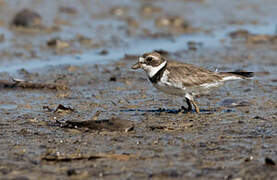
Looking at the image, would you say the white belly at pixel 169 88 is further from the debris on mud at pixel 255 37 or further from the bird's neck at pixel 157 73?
the debris on mud at pixel 255 37

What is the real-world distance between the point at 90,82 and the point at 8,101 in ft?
5.48

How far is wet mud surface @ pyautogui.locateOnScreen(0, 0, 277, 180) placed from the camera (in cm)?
498

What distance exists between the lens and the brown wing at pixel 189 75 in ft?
23.6

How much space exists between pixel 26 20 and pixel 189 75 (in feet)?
22.4

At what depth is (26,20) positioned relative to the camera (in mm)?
13164

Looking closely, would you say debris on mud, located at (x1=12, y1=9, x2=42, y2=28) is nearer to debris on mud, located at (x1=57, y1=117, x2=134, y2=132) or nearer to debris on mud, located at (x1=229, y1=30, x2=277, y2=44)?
debris on mud, located at (x1=229, y1=30, x2=277, y2=44)

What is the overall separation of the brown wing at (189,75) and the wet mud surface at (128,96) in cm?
40

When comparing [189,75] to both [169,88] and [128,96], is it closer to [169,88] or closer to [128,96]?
[169,88]

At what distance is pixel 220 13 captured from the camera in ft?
52.3

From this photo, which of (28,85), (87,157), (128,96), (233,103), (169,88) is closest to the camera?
(87,157)

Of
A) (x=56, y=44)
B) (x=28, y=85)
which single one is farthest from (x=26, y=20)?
(x=28, y=85)

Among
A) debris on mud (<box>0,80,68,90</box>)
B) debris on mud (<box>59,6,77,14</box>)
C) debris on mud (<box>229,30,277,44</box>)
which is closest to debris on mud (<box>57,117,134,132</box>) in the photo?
debris on mud (<box>0,80,68,90</box>)

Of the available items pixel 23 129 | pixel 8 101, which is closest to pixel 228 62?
pixel 8 101

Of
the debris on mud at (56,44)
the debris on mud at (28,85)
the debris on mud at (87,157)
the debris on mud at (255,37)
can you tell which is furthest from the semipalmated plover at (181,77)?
the debris on mud at (255,37)
